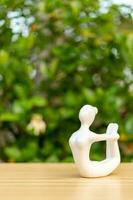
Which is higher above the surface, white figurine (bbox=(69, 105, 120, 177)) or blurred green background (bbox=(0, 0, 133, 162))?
white figurine (bbox=(69, 105, 120, 177))

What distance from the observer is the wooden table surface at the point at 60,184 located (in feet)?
2.21

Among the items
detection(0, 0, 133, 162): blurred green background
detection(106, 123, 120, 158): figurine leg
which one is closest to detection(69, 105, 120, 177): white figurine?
detection(106, 123, 120, 158): figurine leg

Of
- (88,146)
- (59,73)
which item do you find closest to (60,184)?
(88,146)

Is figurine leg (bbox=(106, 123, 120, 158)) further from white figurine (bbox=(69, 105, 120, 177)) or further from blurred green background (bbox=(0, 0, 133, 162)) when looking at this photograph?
blurred green background (bbox=(0, 0, 133, 162))

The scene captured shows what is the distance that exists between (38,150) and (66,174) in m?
0.47

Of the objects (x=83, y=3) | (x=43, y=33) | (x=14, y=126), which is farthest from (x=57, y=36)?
(x=14, y=126)

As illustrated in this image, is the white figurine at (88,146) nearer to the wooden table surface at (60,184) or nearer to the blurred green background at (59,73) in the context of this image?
the wooden table surface at (60,184)

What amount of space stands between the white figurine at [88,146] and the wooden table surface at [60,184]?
17mm

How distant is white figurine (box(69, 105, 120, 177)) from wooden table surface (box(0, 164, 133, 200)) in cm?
2

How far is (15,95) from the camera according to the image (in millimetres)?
1359

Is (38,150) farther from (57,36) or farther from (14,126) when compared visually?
(57,36)

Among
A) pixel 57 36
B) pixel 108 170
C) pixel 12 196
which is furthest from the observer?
pixel 57 36

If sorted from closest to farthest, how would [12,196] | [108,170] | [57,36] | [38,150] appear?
[12,196]
[108,170]
[38,150]
[57,36]

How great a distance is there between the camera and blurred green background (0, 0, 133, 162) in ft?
4.31
